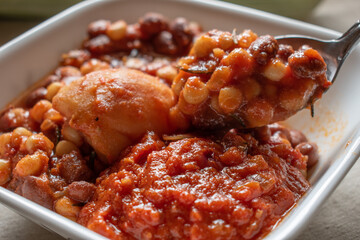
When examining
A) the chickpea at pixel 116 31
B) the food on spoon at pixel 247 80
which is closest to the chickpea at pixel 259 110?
the food on spoon at pixel 247 80

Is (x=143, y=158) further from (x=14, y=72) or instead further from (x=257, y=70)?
(x=14, y=72)

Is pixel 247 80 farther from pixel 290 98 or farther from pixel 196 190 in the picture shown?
pixel 196 190

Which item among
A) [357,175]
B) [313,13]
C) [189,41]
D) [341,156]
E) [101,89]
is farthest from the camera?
[313,13]

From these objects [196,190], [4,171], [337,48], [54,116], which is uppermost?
[337,48]

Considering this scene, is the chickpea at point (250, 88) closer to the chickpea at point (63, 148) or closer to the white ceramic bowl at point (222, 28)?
the white ceramic bowl at point (222, 28)

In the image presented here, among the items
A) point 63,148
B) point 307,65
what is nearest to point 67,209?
point 63,148

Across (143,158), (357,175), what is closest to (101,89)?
(143,158)
